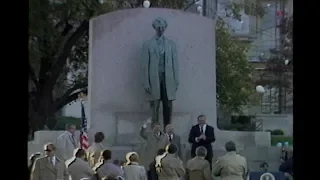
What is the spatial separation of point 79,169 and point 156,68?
5862mm

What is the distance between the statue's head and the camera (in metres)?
14.9

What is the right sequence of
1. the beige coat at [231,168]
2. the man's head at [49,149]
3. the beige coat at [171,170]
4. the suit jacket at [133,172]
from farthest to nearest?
the beige coat at [171,170] → the beige coat at [231,168] → the man's head at [49,149] → the suit jacket at [133,172]

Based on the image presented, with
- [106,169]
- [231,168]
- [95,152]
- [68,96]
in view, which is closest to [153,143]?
[95,152]

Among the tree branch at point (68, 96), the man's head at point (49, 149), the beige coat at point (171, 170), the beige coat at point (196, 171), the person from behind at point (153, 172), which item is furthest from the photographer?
the tree branch at point (68, 96)

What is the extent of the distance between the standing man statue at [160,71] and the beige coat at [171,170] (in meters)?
4.56

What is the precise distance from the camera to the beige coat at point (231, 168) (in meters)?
9.98

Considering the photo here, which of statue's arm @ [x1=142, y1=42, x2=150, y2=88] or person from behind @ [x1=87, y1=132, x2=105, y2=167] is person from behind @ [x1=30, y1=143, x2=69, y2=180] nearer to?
person from behind @ [x1=87, y1=132, x2=105, y2=167]

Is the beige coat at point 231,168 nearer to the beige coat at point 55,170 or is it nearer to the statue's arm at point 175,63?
the beige coat at point 55,170

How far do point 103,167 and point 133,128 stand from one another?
6346mm

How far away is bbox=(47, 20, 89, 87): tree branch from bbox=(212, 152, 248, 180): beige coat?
1228cm

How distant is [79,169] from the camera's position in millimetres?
9391

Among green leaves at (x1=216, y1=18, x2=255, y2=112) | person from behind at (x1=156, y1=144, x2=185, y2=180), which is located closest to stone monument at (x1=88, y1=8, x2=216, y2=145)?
person from behind at (x1=156, y1=144, x2=185, y2=180)

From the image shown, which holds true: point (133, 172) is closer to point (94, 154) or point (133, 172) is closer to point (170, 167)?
point (170, 167)

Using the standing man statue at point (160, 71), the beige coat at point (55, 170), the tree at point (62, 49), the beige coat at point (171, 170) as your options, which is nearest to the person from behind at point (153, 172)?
the beige coat at point (171, 170)
